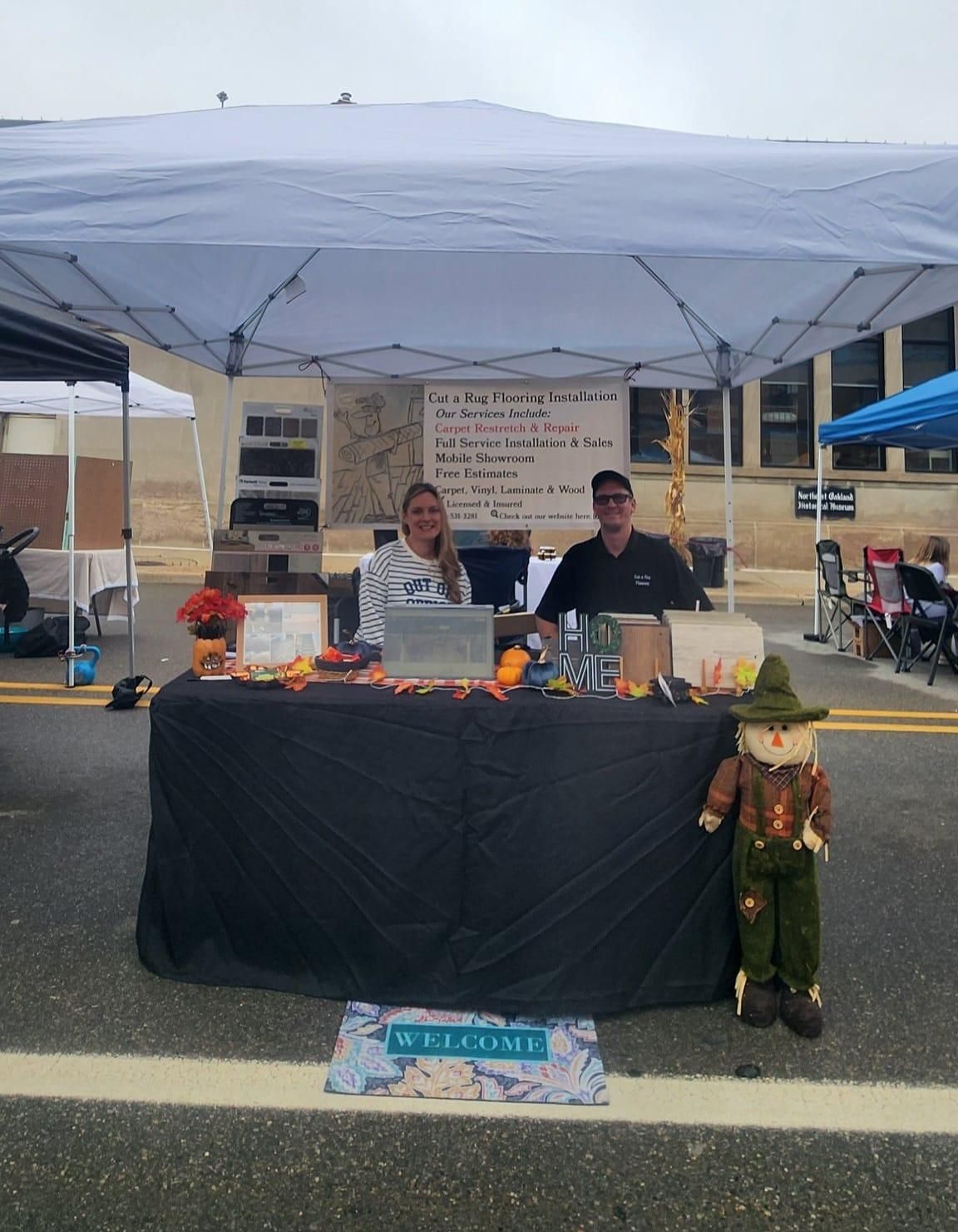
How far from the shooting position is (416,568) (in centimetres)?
384

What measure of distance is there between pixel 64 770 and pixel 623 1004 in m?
3.57

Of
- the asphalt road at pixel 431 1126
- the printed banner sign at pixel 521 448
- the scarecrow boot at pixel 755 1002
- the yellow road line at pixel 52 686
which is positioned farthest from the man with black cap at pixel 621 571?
the yellow road line at pixel 52 686

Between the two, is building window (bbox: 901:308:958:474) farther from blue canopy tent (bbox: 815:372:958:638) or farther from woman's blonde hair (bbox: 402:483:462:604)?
woman's blonde hair (bbox: 402:483:462:604)

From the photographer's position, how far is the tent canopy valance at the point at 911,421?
22.5ft

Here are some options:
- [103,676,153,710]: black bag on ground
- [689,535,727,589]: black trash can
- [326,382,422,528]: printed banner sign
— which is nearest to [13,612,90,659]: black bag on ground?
[103,676,153,710]: black bag on ground

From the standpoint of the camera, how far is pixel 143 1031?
7.74 ft

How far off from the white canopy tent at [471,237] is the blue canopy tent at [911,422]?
2.84m

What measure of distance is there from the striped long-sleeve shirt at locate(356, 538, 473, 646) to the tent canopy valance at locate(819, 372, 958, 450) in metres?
5.10

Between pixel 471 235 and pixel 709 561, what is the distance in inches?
500

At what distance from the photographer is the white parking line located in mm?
2061

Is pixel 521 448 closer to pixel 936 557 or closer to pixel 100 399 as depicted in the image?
pixel 936 557

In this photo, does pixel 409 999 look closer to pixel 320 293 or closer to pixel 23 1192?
pixel 23 1192

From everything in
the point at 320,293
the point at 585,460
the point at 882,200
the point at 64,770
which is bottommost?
the point at 64,770

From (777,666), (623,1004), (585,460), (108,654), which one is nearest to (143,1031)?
(623,1004)
